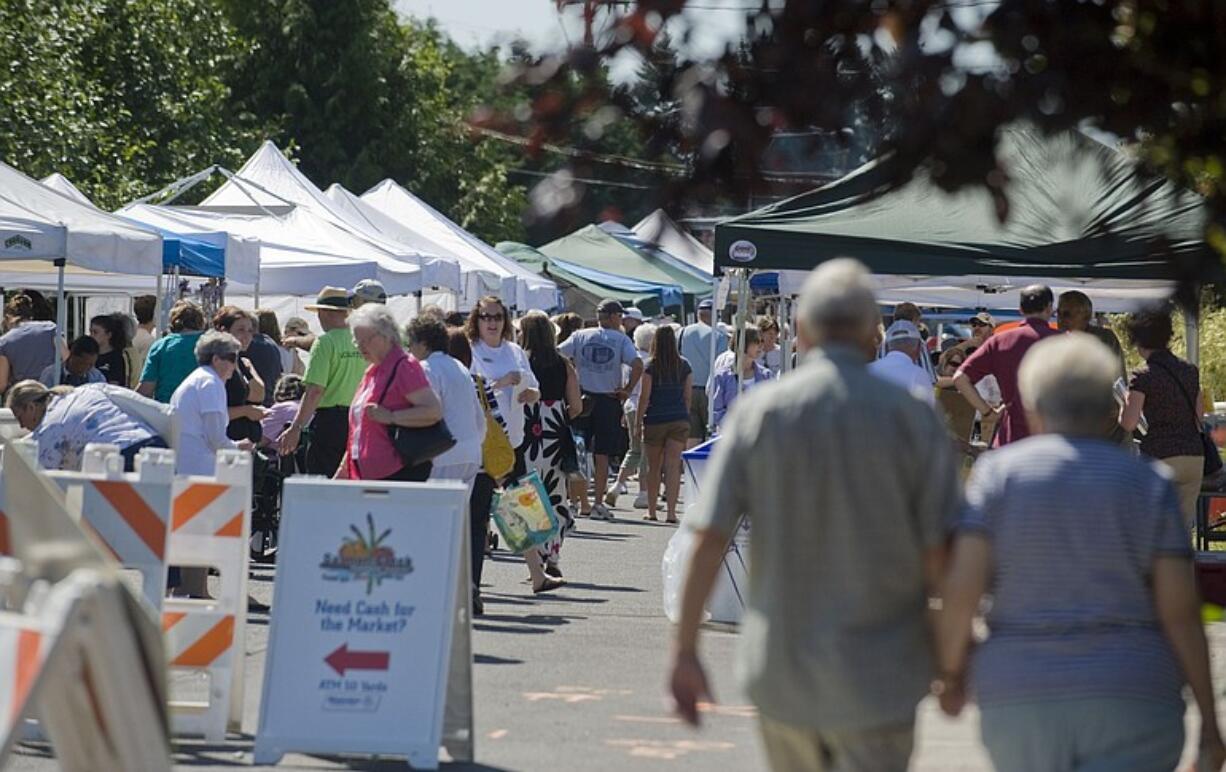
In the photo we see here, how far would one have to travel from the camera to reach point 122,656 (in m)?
4.66

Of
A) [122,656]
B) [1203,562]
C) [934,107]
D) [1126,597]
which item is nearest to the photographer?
[934,107]

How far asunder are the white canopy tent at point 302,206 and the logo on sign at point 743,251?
958cm

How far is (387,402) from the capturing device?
35.9 ft

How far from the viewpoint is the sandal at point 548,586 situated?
14.1m

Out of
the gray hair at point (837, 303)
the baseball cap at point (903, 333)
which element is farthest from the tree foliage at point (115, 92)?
the gray hair at point (837, 303)

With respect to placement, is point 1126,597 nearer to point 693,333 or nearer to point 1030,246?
point 1030,246

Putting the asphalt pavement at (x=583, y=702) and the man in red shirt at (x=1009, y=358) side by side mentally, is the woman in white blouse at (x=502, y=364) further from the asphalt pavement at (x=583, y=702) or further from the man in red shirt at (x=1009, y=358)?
the man in red shirt at (x=1009, y=358)

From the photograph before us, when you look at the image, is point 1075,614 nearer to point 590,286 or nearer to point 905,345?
point 905,345

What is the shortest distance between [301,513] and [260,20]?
59917mm

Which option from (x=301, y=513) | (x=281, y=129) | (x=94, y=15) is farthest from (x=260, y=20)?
(x=301, y=513)

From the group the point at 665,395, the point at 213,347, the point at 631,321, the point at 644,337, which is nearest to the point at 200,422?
the point at 213,347

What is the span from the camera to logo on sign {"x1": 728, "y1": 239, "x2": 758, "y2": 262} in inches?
518

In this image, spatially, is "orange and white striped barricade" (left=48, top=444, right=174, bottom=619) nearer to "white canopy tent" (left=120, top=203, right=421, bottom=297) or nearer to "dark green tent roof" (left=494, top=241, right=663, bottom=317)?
"white canopy tent" (left=120, top=203, right=421, bottom=297)

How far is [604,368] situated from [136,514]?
12.0 m
